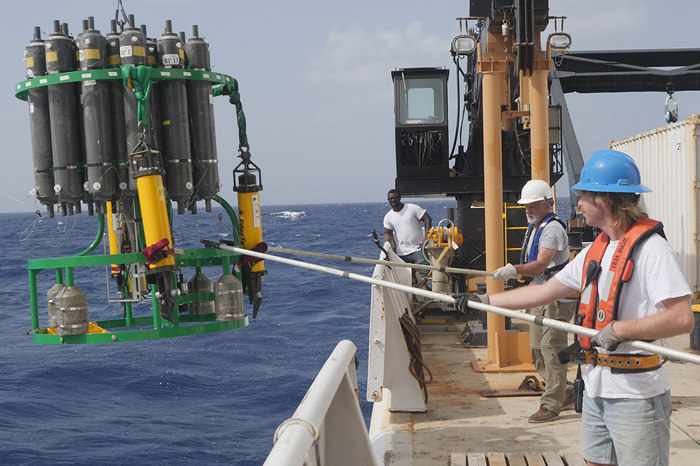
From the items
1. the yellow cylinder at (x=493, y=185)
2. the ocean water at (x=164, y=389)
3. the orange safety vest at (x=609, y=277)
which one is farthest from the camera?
the ocean water at (x=164, y=389)

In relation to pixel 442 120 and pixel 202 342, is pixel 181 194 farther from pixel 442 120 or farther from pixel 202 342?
pixel 202 342

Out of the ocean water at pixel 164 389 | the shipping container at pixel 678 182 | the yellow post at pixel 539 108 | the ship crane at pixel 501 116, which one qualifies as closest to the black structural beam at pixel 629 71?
the ship crane at pixel 501 116

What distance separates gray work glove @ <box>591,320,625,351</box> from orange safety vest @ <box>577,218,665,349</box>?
0.48 ft

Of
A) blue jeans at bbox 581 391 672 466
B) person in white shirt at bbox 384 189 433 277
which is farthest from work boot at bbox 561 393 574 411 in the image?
person in white shirt at bbox 384 189 433 277

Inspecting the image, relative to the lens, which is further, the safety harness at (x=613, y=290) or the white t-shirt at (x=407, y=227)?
the white t-shirt at (x=407, y=227)

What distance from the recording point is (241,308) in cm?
676

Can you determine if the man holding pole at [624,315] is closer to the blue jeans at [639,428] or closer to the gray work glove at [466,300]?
the blue jeans at [639,428]

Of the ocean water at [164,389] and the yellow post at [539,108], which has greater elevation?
the yellow post at [539,108]

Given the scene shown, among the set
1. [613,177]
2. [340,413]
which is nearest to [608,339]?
[613,177]

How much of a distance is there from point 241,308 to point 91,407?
8.47 metres

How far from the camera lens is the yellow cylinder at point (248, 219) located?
702 centimetres

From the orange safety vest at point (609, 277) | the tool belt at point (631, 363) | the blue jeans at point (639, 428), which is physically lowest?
the blue jeans at point (639, 428)

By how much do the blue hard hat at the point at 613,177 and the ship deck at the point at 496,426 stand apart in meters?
2.41

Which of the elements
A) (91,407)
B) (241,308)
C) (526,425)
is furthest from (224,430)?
(526,425)
